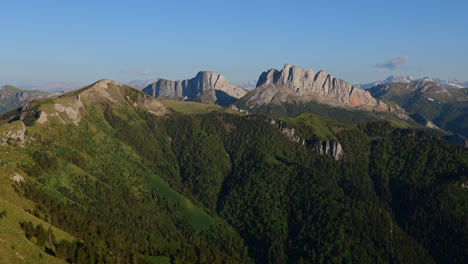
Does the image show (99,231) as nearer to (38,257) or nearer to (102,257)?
(102,257)

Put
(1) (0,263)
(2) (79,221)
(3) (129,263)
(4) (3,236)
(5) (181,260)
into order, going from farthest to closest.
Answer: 1. (5) (181,260)
2. (2) (79,221)
3. (3) (129,263)
4. (4) (3,236)
5. (1) (0,263)

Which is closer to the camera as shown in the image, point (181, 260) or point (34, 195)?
point (34, 195)

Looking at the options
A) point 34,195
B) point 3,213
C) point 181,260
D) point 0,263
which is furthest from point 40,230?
point 181,260

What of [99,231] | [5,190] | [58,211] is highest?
[5,190]

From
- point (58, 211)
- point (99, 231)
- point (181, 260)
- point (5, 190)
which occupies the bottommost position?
point (181, 260)

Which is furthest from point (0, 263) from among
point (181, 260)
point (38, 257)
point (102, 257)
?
point (181, 260)

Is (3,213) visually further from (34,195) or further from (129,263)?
(34,195)

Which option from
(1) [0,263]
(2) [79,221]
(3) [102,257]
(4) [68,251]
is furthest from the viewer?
(2) [79,221]

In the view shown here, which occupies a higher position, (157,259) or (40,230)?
(40,230)

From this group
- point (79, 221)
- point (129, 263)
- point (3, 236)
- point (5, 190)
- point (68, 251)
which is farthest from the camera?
point (79, 221)
